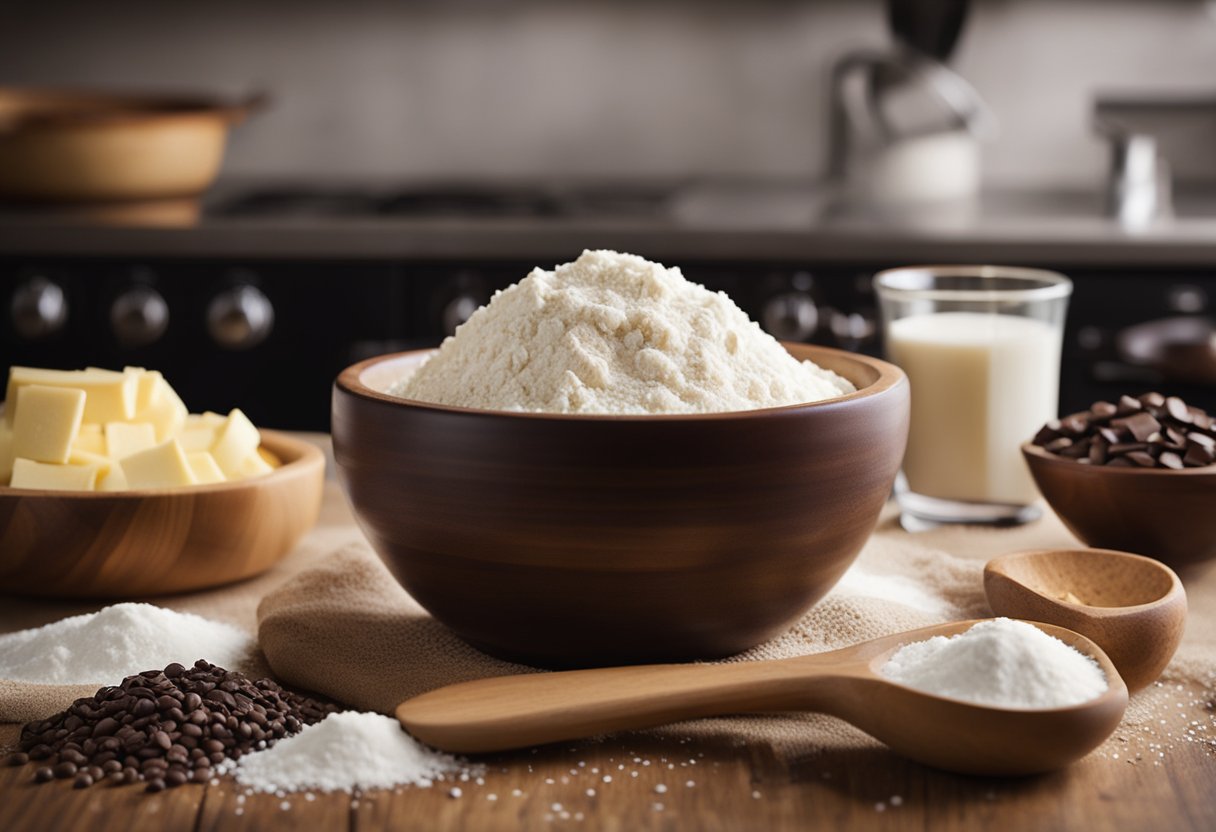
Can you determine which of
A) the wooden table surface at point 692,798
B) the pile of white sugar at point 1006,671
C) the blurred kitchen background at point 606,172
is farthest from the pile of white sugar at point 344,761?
the blurred kitchen background at point 606,172

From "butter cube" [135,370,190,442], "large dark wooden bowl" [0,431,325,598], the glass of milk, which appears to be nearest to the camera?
"large dark wooden bowl" [0,431,325,598]

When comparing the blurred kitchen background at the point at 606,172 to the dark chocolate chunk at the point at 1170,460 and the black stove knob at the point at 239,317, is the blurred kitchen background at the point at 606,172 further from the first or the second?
the dark chocolate chunk at the point at 1170,460

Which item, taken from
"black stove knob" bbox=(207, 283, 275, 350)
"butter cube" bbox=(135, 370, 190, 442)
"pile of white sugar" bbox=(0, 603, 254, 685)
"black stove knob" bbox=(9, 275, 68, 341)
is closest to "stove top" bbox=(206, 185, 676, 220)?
"black stove knob" bbox=(207, 283, 275, 350)

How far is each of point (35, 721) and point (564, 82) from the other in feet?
7.84

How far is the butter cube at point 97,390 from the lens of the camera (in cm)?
110

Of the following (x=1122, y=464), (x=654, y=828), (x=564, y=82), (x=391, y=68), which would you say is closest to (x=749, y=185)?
(x=564, y=82)

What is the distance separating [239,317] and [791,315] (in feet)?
2.82

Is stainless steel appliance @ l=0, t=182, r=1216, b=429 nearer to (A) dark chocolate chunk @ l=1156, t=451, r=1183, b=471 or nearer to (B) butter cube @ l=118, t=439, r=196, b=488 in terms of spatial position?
(A) dark chocolate chunk @ l=1156, t=451, r=1183, b=471

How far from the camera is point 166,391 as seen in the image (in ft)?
3.73

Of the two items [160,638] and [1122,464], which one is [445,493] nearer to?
[160,638]

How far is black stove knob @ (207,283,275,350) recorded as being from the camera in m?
2.28

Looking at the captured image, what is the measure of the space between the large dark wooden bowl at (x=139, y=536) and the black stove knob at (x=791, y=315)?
Answer: 3.98 feet

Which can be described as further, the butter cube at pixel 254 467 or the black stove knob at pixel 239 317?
the black stove knob at pixel 239 317

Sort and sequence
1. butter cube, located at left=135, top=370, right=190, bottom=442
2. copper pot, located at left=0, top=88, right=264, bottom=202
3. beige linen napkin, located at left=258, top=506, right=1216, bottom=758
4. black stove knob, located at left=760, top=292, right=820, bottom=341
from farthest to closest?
copper pot, located at left=0, top=88, right=264, bottom=202 → black stove knob, located at left=760, top=292, right=820, bottom=341 → butter cube, located at left=135, top=370, right=190, bottom=442 → beige linen napkin, located at left=258, top=506, right=1216, bottom=758
